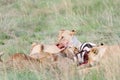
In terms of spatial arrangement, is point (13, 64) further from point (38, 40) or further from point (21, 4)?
point (21, 4)

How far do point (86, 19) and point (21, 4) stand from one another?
2.08 meters

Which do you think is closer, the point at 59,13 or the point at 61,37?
the point at 61,37

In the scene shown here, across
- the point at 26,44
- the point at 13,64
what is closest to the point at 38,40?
the point at 26,44

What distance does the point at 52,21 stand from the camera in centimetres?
838

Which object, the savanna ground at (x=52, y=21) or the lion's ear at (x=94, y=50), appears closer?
the lion's ear at (x=94, y=50)

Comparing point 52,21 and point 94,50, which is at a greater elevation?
point 52,21

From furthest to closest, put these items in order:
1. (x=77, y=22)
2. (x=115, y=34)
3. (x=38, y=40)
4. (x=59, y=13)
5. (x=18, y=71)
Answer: (x=59, y=13) < (x=77, y=22) < (x=38, y=40) < (x=115, y=34) < (x=18, y=71)

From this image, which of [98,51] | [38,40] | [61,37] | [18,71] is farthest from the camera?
[38,40]

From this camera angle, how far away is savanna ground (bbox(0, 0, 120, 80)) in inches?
273

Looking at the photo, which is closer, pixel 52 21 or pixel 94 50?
pixel 94 50

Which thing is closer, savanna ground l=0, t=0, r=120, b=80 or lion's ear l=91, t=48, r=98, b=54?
lion's ear l=91, t=48, r=98, b=54

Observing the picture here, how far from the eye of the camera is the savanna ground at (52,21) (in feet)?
22.8

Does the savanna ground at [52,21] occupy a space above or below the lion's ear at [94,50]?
above

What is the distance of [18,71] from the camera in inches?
189
